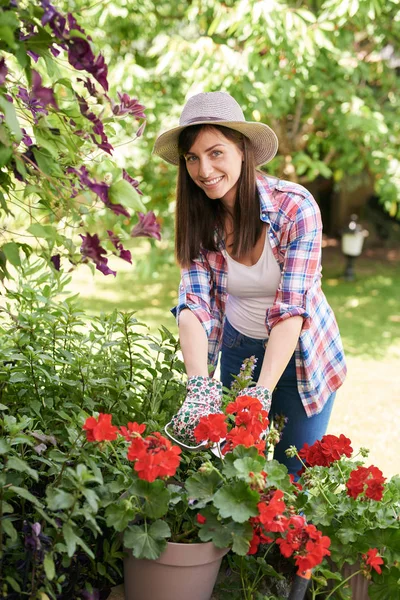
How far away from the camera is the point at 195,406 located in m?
1.72

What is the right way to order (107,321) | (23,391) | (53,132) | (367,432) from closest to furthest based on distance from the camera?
(53,132), (23,391), (107,321), (367,432)

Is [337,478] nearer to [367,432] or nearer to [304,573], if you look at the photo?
[304,573]

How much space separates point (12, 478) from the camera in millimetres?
1524

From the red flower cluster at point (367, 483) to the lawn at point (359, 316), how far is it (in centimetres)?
117

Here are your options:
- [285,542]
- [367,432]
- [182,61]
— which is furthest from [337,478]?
[182,61]

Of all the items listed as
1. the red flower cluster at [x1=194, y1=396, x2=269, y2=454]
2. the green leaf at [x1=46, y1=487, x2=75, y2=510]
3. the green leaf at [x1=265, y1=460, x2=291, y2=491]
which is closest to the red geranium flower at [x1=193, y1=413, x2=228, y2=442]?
the red flower cluster at [x1=194, y1=396, x2=269, y2=454]

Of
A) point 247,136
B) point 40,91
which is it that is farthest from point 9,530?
point 247,136

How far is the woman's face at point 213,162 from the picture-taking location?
208cm

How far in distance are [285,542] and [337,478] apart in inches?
13.0

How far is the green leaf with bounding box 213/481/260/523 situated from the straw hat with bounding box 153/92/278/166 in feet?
3.47

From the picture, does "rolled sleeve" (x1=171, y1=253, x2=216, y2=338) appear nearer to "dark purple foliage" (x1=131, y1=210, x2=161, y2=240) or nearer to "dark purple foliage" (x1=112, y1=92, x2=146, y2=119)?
"dark purple foliage" (x1=112, y1=92, x2=146, y2=119)

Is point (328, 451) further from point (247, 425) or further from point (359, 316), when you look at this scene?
point (359, 316)

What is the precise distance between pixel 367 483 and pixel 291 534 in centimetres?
25

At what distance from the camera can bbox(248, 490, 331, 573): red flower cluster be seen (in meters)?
1.37
